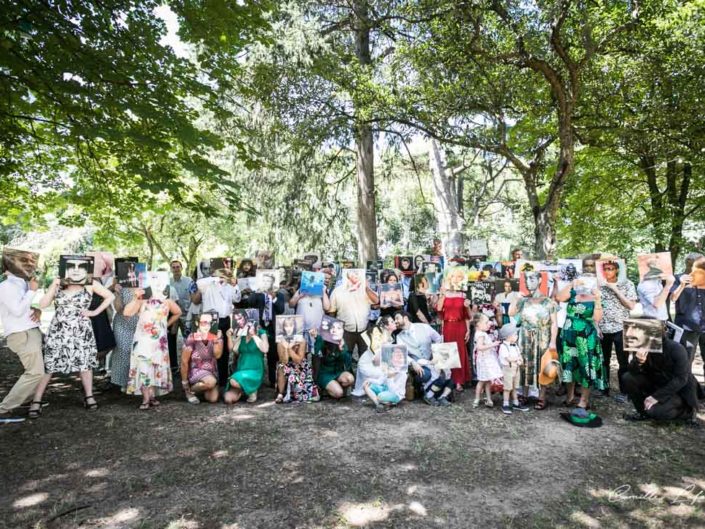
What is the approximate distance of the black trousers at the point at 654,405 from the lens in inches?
198

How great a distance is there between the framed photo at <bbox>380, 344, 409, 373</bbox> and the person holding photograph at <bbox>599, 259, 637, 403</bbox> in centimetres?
281

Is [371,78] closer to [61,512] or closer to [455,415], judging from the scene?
[455,415]

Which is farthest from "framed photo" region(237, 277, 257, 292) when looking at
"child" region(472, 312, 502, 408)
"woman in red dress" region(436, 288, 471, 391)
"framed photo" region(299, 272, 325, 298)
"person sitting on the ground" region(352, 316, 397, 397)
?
"child" region(472, 312, 502, 408)

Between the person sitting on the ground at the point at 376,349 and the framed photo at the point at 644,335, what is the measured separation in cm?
279

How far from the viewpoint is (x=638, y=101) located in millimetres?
9367

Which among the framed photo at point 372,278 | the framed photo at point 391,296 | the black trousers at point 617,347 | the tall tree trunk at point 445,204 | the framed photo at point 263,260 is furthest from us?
the tall tree trunk at point 445,204

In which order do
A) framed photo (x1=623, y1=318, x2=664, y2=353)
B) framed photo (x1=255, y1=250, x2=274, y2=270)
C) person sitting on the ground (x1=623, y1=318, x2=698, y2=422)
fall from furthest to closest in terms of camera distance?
framed photo (x1=255, y1=250, x2=274, y2=270) → person sitting on the ground (x1=623, y1=318, x2=698, y2=422) → framed photo (x1=623, y1=318, x2=664, y2=353)

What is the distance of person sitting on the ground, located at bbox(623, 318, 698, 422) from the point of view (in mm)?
4941

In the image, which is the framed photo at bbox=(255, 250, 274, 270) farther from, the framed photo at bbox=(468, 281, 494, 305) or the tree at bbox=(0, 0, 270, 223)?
the framed photo at bbox=(468, 281, 494, 305)

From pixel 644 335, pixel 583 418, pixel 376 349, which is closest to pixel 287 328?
pixel 376 349

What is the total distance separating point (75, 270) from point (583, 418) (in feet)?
21.1

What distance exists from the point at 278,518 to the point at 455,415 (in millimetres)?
2889

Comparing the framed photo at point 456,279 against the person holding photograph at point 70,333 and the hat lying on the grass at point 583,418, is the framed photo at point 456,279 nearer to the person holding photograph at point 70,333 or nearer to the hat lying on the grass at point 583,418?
the hat lying on the grass at point 583,418
